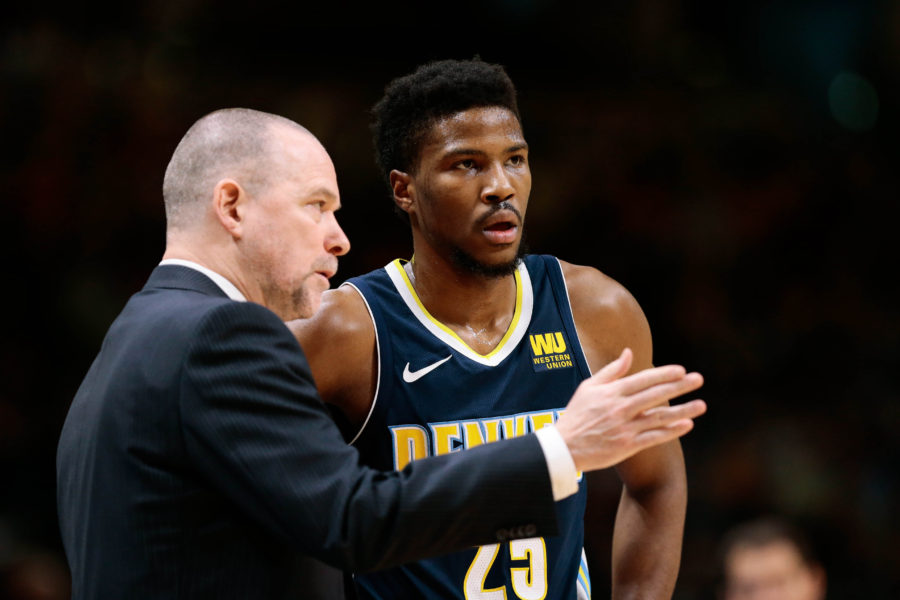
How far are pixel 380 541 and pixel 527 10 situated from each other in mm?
4184

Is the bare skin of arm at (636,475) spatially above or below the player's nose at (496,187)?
below

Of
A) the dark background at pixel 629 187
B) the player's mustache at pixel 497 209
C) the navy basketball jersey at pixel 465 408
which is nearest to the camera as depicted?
the navy basketball jersey at pixel 465 408

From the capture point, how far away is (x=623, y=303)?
2850 millimetres

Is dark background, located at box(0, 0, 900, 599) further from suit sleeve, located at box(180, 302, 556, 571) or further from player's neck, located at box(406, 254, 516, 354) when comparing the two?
suit sleeve, located at box(180, 302, 556, 571)

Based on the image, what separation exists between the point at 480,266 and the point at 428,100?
19.1 inches

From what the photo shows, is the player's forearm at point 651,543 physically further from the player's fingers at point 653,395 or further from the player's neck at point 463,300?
the player's fingers at point 653,395

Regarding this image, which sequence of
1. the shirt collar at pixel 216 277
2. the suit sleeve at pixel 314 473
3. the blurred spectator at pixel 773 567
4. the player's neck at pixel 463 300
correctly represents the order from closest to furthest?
the suit sleeve at pixel 314 473
the shirt collar at pixel 216 277
the player's neck at pixel 463 300
the blurred spectator at pixel 773 567

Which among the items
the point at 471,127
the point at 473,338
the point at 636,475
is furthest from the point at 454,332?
the point at 636,475

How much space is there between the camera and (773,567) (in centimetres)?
309

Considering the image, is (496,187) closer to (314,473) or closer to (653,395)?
(653,395)

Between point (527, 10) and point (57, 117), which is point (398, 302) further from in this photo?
point (527, 10)

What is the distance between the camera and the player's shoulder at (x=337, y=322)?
8.32 ft

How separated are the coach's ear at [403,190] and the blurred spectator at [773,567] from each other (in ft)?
5.13

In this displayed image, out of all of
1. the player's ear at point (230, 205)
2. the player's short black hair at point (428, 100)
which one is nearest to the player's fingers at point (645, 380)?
the player's ear at point (230, 205)
